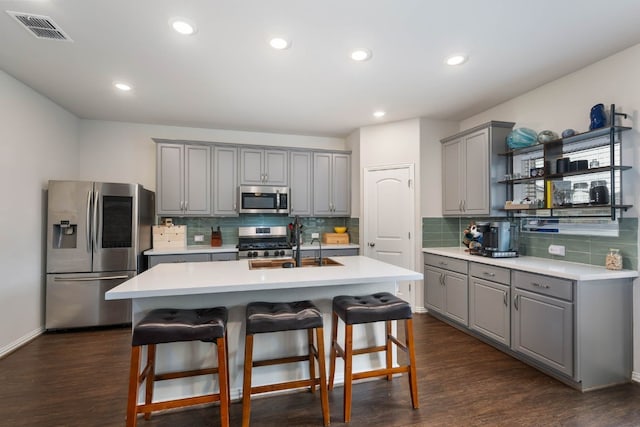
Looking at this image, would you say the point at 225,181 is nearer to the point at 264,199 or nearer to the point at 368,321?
the point at 264,199

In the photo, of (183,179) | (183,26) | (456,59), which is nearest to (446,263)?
(456,59)

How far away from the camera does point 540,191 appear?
318 centimetres

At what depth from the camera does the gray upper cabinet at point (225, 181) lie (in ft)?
14.6

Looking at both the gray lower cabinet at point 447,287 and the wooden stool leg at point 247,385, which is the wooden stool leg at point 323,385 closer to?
the wooden stool leg at point 247,385

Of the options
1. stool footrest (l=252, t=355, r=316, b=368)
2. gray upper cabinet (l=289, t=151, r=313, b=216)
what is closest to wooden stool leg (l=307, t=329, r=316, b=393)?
stool footrest (l=252, t=355, r=316, b=368)

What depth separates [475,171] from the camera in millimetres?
3674

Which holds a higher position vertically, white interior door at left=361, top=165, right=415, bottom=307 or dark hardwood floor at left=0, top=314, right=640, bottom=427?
white interior door at left=361, top=165, right=415, bottom=307

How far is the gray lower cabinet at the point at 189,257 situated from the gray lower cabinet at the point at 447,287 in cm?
264

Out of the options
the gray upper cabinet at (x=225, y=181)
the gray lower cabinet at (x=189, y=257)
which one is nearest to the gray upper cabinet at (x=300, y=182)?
the gray upper cabinet at (x=225, y=181)

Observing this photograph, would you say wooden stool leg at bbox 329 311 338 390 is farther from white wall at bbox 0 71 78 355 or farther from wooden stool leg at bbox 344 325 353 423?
white wall at bbox 0 71 78 355

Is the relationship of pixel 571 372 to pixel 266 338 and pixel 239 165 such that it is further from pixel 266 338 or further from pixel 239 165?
pixel 239 165

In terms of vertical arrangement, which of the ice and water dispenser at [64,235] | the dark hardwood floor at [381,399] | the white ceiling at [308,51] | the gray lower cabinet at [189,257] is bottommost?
the dark hardwood floor at [381,399]

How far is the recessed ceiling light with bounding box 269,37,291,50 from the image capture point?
7.76 feet

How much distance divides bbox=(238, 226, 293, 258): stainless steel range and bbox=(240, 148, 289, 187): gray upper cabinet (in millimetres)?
713
